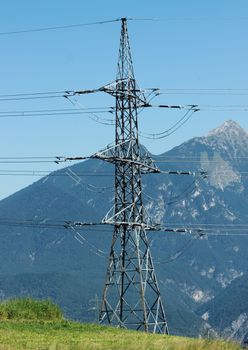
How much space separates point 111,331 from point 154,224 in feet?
65.3

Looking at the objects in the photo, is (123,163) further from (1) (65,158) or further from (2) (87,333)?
(2) (87,333)

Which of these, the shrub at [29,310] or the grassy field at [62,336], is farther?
the shrub at [29,310]

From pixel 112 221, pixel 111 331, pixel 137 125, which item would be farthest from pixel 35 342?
pixel 137 125

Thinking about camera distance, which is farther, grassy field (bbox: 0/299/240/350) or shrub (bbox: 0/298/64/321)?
shrub (bbox: 0/298/64/321)

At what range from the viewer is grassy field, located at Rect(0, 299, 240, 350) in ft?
99.4

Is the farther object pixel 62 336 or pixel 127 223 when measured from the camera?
pixel 127 223

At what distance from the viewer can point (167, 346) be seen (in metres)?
30.7

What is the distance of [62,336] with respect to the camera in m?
37.8

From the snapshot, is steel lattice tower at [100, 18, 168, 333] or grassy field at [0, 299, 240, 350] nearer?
grassy field at [0, 299, 240, 350]

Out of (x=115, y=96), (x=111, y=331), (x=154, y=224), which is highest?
(x=115, y=96)

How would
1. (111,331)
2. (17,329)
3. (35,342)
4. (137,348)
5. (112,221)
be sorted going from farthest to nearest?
(112,221)
(111,331)
(17,329)
(35,342)
(137,348)

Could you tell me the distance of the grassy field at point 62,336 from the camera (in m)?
30.3

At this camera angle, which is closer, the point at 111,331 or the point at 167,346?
the point at 167,346

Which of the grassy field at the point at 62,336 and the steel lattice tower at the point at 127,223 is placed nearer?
the grassy field at the point at 62,336
